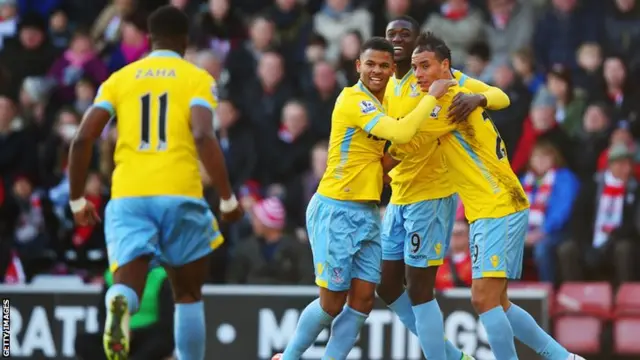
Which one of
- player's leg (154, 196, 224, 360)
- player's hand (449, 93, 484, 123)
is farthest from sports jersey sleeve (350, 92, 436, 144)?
player's leg (154, 196, 224, 360)

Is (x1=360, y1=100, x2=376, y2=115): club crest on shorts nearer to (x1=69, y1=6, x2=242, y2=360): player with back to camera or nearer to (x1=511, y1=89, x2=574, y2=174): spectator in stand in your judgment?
(x1=69, y1=6, x2=242, y2=360): player with back to camera

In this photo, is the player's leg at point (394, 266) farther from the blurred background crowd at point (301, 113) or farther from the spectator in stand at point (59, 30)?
the spectator in stand at point (59, 30)

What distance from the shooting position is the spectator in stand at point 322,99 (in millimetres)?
15734

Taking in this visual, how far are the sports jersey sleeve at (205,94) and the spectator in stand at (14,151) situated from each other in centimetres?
732

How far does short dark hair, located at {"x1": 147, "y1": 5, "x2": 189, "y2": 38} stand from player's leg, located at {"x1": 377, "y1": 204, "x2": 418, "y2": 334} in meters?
2.09

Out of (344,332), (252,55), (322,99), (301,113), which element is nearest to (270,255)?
(301,113)

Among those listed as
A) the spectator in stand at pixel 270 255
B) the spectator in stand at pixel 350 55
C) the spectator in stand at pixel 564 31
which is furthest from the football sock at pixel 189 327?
the spectator in stand at pixel 564 31

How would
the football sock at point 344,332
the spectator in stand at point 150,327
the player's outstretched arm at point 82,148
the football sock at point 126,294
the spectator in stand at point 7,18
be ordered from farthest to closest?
the spectator in stand at point 7,18 → the spectator in stand at point 150,327 → the football sock at point 344,332 → the player's outstretched arm at point 82,148 → the football sock at point 126,294

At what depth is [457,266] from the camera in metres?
13.9

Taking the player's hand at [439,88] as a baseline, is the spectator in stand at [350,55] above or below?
above

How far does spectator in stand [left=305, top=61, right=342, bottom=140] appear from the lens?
15.7 metres

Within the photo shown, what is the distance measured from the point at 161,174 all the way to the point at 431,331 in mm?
2264

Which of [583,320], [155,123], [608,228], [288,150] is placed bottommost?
[583,320]

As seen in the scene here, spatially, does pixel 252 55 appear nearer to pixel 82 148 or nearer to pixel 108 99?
pixel 108 99
